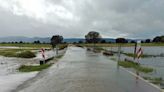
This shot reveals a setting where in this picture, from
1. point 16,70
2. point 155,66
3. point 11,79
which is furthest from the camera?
point 155,66

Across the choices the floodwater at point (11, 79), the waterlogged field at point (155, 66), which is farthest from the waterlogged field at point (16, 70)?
the waterlogged field at point (155, 66)

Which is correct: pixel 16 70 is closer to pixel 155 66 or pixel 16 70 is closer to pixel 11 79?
pixel 11 79

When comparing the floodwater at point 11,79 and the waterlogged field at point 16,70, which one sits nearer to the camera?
the floodwater at point 11,79

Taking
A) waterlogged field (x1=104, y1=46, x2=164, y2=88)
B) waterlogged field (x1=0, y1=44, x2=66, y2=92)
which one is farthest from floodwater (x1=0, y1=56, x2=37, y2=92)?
waterlogged field (x1=104, y1=46, x2=164, y2=88)

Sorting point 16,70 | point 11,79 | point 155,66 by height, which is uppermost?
point 11,79

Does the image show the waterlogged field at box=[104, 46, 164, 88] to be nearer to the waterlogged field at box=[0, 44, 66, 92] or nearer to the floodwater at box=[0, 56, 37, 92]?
the floodwater at box=[0, 56, 37, 92]

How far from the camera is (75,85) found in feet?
53.0

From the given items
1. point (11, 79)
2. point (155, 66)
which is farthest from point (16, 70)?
point (155, 66)

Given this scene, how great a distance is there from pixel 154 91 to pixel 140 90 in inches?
24.1

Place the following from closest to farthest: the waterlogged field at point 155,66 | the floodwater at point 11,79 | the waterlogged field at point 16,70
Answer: the floodwater at point 11,79 < the waterlogged field at point 16,70 < the waterlogged field at point 155,66

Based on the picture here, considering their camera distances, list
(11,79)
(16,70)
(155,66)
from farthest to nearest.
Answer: (155,66) < (16,70) < (11,79)

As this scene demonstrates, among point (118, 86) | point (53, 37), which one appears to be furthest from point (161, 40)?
point (118, 86)

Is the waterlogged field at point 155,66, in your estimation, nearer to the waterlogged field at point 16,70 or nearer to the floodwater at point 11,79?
the floodwater at point 11,79

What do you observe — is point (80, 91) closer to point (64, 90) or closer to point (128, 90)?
point (64, 90)
